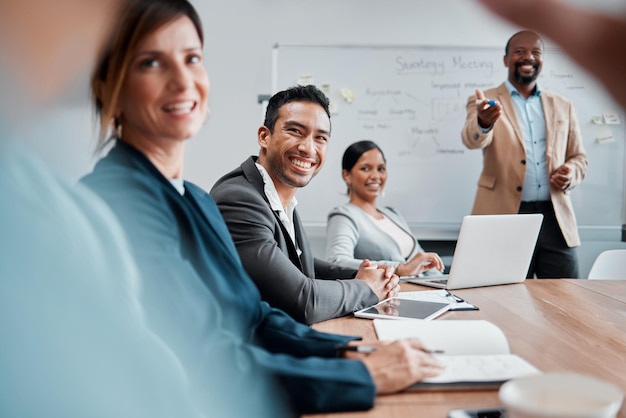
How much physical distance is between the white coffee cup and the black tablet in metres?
0.61

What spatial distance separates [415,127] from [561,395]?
247 centimetres

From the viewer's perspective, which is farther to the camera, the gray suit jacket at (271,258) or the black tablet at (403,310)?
the black tablet at (403,310)

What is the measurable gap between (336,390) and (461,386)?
0.17m

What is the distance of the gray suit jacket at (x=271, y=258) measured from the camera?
3.35 ft

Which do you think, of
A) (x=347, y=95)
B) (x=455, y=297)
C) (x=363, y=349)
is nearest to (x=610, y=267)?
(x=455, y=297)

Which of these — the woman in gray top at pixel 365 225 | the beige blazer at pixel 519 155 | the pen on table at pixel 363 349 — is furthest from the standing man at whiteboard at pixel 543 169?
the pen on table at pixel 363 349

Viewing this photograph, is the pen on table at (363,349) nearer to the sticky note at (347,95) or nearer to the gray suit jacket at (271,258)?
the gray suit jacket at (271,258)

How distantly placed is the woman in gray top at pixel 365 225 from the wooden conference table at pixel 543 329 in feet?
1.74

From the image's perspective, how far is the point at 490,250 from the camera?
1514 mm

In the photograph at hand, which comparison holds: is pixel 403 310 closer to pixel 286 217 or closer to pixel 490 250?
pixel 286 217

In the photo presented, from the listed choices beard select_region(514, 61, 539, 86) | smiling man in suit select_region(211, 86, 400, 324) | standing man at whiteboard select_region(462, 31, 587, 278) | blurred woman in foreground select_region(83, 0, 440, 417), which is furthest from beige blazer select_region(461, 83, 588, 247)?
blurred woman in foreground select_region(83, 0, 440, 417)

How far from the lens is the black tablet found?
1138mm

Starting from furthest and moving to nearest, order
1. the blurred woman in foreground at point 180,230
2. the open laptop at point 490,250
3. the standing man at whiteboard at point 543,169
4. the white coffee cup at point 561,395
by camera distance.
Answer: the standing man at whiteboard at point 543,169, the open laptop at point 490,250, the blurred woman in foreground at point 180,230, the white coffee cup at point 561,395

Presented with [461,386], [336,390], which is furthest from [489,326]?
Answer: [336,390]
